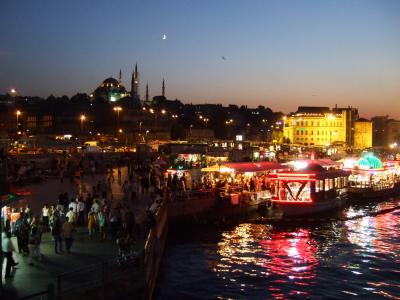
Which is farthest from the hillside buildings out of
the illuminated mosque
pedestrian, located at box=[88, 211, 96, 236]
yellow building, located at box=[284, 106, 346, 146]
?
pedestrian, located at box=[88, 211, 96, 236]

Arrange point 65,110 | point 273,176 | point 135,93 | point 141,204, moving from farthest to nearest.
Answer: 1. point 135,93
2. point 65,110
3. point 273,176
4. point 141,204

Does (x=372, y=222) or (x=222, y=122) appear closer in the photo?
(x=372, y=222)

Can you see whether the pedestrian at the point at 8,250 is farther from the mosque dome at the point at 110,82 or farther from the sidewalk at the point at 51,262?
the mosque dome at the point at 110,82

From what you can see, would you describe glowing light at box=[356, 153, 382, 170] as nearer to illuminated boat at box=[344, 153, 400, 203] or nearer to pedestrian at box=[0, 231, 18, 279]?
illuminated boat at box=[344, 153, 400, 203]

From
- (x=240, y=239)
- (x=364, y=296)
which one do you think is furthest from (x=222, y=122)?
(x=364, y=296)

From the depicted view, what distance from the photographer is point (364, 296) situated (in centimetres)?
1862

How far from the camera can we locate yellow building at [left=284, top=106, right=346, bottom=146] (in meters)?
139

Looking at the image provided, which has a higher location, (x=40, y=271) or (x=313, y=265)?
(x=40, y=271)

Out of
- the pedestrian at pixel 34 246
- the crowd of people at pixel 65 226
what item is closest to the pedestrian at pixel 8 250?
the crowd of people at pixel 65 226

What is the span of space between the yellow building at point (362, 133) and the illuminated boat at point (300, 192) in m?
121

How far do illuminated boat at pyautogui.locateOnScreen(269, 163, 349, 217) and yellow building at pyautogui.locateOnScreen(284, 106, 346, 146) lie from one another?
103 m

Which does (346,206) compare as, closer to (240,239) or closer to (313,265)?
(240,239)

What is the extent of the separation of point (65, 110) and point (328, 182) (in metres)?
107

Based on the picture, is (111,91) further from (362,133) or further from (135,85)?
(362,133)
